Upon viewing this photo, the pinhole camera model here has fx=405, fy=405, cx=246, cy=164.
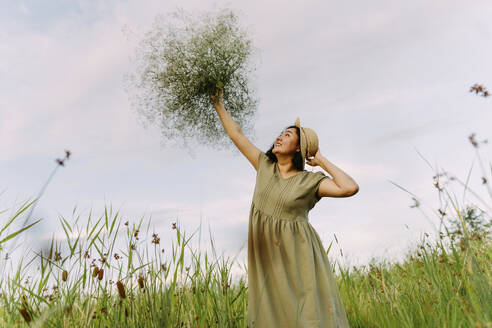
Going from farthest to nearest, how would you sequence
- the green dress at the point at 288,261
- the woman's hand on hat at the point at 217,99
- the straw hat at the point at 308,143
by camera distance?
the woman's hand on hat at the point at 217,99 → the straw hat at the point at 308,143 → the green dress at the point at 288,261

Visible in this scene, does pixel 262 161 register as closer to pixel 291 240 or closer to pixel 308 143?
pixel 308 143

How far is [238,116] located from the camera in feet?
18.3

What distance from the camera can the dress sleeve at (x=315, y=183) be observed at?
408 cm

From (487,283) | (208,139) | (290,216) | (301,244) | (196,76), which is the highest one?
(196,76)

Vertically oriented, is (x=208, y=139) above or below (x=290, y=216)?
above

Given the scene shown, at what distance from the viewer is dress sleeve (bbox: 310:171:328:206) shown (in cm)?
408

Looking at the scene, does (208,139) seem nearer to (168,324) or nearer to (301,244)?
(301,244)

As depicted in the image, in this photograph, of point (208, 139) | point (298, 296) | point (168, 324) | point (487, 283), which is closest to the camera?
point (487, 283)

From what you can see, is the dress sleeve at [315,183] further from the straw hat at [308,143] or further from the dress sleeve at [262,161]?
the dress sleeve at [262,161]

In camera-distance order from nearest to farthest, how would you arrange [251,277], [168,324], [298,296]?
[168,324], [298,296], [251,277]

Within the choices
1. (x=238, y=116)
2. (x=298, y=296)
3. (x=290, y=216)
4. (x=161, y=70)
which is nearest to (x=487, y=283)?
(x=298, y=296)

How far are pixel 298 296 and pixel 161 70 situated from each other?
3.25 metres

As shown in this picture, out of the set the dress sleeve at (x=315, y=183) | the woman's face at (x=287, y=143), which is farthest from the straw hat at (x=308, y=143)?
the dress sleeve at (x=315, y=183)

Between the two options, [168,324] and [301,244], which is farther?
[301,244]
